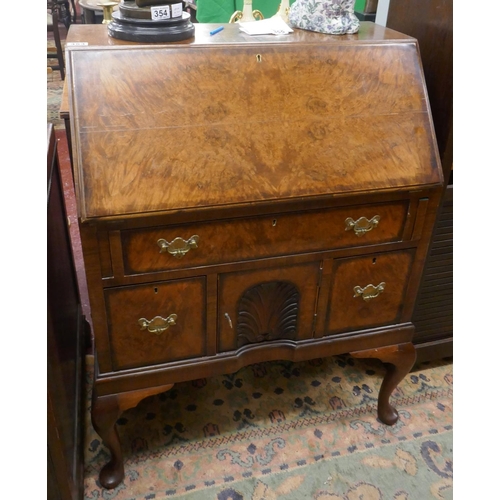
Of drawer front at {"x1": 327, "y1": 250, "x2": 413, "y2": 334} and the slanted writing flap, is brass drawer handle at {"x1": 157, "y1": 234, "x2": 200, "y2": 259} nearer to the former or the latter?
the slanted writing flap

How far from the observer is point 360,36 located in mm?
1318

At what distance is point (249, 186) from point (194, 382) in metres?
0.95

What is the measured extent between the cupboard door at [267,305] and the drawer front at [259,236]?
0.07 m

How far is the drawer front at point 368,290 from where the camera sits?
132 centimetres

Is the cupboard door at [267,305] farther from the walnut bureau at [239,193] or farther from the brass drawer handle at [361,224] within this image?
Result: the brass drawer handle at [361,224]

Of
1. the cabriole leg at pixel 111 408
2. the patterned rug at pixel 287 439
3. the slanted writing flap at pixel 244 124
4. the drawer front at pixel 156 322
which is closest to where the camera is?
the slanted writing flap at pixel 244 124

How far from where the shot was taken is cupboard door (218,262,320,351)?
4.10ft

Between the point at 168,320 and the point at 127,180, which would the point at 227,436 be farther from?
the point at 127,180

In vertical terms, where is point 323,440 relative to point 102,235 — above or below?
below

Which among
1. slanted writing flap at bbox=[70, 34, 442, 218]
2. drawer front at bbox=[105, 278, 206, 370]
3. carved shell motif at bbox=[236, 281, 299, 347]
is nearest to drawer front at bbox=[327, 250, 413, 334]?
carved shell motif at bbox=[236, 281, 299, 347]

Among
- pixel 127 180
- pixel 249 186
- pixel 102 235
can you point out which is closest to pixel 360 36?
pixel 249 186

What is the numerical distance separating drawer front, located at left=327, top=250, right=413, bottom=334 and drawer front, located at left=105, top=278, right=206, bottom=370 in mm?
366

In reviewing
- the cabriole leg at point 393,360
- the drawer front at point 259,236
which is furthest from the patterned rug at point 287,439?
the drawer front at point 259,236

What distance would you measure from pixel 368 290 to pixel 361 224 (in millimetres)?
215
